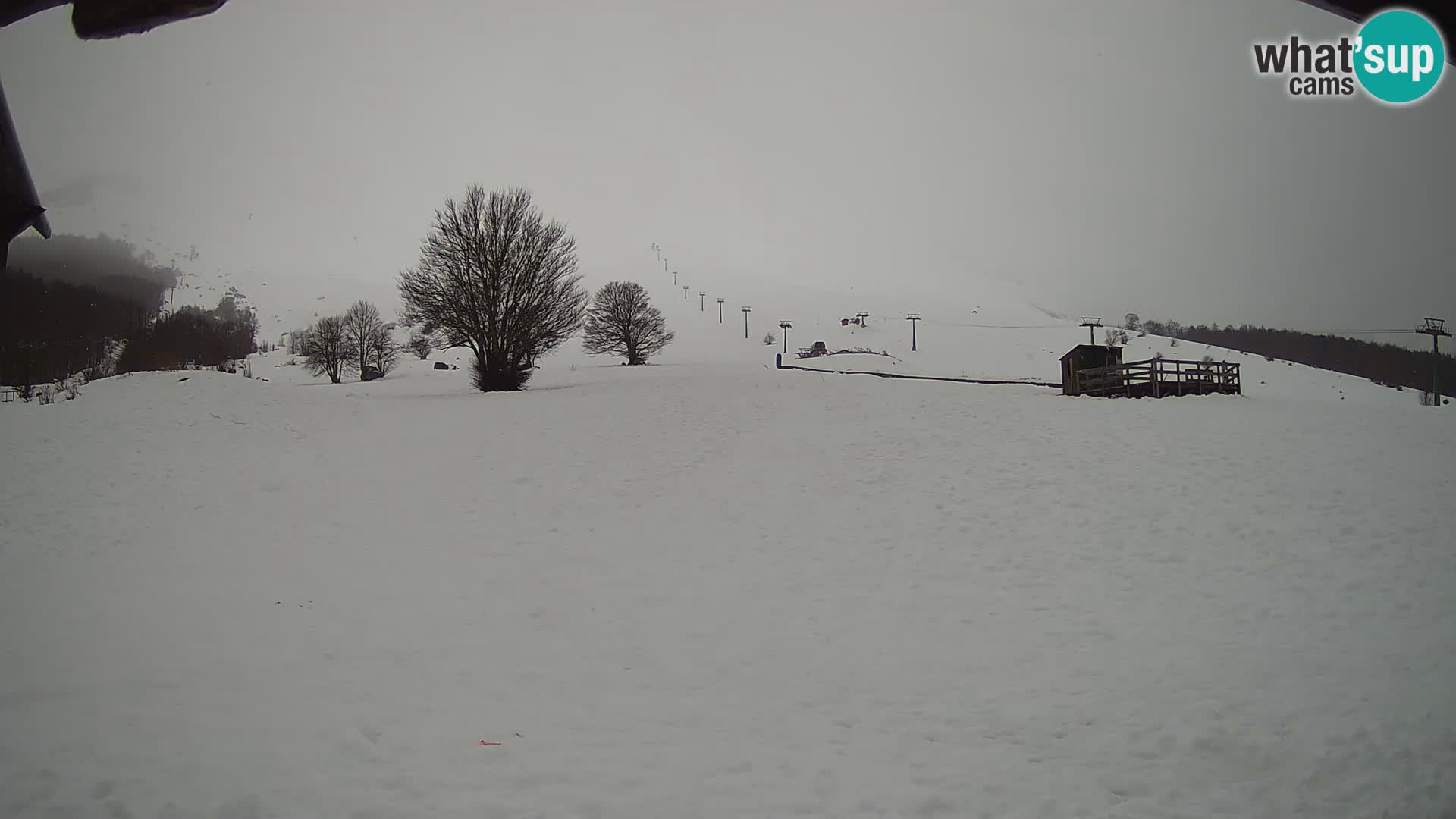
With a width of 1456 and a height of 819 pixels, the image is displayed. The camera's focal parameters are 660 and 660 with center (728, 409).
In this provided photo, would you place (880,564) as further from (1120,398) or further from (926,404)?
(1120,398)

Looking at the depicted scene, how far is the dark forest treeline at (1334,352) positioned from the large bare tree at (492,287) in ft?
96.0

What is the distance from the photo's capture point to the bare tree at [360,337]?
5856 cm

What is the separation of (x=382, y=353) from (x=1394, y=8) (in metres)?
68.7

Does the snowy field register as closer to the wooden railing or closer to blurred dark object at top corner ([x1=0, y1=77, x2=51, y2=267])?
the wooden railing

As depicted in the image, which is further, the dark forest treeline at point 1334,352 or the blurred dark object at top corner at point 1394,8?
the dark forest treeline at point 1334,352

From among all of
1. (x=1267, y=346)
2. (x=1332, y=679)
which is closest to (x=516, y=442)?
(x=1332, y=679)

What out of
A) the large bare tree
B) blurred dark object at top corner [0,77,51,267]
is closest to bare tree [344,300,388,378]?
the large bare tree

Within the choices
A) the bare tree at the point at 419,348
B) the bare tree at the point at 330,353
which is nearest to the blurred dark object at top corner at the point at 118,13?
the bare tree at the point at 330,353

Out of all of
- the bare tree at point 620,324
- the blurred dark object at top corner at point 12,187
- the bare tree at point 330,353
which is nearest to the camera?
the blurred dark object at top corner at point 12,187

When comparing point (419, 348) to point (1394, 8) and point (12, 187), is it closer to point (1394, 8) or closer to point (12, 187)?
point (12, 187)

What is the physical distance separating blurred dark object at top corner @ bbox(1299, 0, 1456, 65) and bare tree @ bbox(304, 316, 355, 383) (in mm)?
61846

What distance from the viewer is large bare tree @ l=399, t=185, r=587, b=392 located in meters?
29.7

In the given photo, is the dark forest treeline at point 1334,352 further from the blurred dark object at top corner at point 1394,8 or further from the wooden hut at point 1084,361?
the blurred dark object at top corner at point 1394,8

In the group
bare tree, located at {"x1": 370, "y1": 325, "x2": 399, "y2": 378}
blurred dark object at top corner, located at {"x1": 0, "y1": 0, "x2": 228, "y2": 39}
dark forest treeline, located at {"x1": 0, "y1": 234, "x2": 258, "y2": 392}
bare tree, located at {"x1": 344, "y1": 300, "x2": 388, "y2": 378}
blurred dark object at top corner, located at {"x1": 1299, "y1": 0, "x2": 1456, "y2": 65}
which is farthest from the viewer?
bare tree, located at {"x1": 370, "y1": 325, "x2": 399, "y2": 378}
